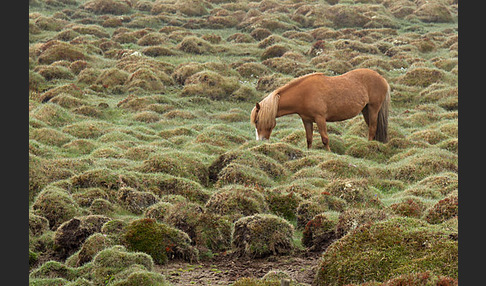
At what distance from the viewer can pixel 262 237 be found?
9.55m

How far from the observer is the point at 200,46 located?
124ft

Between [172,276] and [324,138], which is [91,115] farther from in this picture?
[172,276]

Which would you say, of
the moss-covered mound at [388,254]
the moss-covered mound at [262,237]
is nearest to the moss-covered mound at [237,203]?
the moss-covered mound at [262,237]

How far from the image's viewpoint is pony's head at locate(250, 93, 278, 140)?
58.5 ft

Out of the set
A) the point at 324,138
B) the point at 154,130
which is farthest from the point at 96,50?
the point at 324,138

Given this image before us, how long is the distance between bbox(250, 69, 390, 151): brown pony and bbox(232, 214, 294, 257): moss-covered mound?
330 inches

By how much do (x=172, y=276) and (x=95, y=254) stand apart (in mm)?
1325

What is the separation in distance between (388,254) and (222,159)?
331 inches

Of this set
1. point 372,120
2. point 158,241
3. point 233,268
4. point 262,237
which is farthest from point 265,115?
point 233,268

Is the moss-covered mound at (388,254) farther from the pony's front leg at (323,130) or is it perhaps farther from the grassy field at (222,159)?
the pony's front leg at (323,130)

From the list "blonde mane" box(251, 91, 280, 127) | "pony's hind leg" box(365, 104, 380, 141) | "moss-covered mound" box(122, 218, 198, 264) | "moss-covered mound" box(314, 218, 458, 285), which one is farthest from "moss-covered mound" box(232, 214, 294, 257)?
"pony's hind leg" box(365, 104, 380, 141)

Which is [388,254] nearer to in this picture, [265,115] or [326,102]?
[265,115]

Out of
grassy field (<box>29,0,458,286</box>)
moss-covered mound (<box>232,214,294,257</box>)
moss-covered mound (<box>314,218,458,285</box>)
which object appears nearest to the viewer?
moss-covered mound (<box>314,218,458,285</box>)

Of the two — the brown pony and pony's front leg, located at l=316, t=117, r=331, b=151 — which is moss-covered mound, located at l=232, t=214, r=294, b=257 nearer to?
the brown pony
